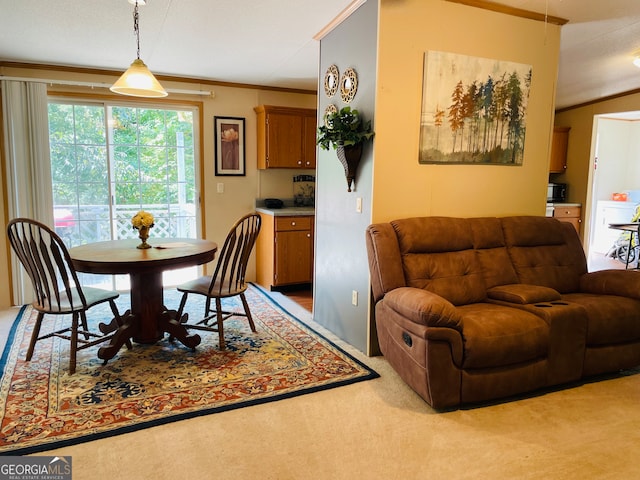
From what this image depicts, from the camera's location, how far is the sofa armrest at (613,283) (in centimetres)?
297

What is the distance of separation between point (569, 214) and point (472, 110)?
3.96 meters

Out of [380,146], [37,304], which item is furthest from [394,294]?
[37,304]

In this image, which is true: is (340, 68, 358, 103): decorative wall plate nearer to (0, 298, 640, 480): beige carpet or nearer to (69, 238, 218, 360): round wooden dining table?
(69, 238, 218, 360): round wooden dining table

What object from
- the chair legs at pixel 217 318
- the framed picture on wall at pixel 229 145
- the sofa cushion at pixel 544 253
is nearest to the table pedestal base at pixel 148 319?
the chair legs at pixel 217 318

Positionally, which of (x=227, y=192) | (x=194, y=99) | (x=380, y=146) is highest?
(x=194, y=99)

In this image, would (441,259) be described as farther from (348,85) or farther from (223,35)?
(223,35)

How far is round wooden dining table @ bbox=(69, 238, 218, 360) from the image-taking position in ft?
9.43

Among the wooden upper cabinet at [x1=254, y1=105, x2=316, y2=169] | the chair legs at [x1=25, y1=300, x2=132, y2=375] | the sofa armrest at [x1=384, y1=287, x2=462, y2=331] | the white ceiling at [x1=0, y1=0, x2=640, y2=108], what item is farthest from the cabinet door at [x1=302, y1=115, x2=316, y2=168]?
the sofa armrest at [x1=384, y1=287, x2=462, y2=331]

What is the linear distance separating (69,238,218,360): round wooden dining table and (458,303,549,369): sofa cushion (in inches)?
74.0

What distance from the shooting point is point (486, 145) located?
3379 mm

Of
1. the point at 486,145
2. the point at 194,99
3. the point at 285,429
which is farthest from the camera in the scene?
the point at 194,99

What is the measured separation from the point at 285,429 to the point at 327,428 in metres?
0.21

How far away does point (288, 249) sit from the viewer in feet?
16.4

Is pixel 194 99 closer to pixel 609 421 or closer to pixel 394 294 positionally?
pixel 394 294
